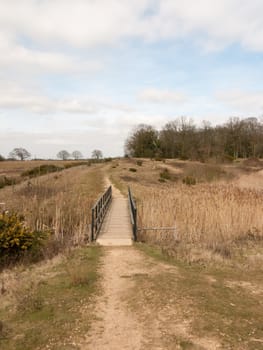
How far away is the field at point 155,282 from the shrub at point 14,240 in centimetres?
33

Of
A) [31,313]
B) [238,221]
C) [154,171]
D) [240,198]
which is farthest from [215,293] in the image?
[154,171]

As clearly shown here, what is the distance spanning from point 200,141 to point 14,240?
2392 inches

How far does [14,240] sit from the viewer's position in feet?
28.4

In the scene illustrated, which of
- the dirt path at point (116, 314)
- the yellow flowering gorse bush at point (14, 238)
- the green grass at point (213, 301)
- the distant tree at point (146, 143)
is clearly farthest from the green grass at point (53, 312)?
the distant tree at point (146, 143)

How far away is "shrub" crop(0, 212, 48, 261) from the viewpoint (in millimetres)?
8703

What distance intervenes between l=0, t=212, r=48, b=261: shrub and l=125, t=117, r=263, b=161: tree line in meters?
51.9

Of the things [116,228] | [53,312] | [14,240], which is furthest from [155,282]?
[116,228]

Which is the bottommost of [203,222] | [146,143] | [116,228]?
[116,228]

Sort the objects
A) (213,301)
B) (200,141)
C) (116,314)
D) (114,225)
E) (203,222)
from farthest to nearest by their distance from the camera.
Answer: (200,141)
(114,225)
(203,222)
(213,301)
(116,314)

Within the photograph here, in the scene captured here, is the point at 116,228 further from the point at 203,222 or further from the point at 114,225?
the point at 203,222

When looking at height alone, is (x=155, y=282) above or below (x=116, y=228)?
below

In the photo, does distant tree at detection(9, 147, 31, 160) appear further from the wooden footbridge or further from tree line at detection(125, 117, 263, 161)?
the wooden footbridge

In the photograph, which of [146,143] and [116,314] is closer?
[116,314]

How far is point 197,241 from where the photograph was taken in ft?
36.7
